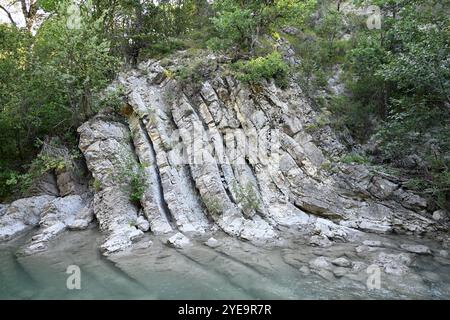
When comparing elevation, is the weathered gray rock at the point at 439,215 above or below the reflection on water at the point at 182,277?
above

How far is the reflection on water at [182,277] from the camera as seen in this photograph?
7504mm

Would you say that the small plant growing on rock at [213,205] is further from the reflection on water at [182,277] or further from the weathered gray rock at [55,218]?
the weathered gray rock at [55,218]

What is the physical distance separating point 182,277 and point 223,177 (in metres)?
5.14

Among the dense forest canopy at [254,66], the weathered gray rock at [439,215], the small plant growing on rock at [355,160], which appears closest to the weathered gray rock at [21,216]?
the dense forest canopy at [254,66]

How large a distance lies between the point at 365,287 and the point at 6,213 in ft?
40.2

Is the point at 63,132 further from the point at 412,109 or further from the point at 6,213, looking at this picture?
the point at 412,109

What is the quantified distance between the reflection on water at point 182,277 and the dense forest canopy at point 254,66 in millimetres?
4673

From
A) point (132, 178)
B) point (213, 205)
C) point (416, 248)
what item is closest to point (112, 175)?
point (132, 178)

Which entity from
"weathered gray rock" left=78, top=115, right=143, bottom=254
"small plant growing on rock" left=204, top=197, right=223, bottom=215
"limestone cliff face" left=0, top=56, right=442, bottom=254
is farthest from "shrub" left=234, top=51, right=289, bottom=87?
"small plant growing on rock" left=204, top=197, right=223, bottom=215

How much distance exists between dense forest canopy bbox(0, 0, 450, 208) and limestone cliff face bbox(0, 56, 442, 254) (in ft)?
3.36

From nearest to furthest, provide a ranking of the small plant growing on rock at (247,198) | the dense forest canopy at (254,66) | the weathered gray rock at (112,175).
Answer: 1. the weathered gray rock at (112,175)
2. the dense forest canopy at (254,66)
3. the small plant growing on rock at (247,198)

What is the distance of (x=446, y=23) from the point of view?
11594 millimetres

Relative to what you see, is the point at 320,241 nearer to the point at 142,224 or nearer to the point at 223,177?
the point at 223,177

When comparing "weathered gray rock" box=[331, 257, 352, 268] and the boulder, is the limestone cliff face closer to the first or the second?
the boulder
